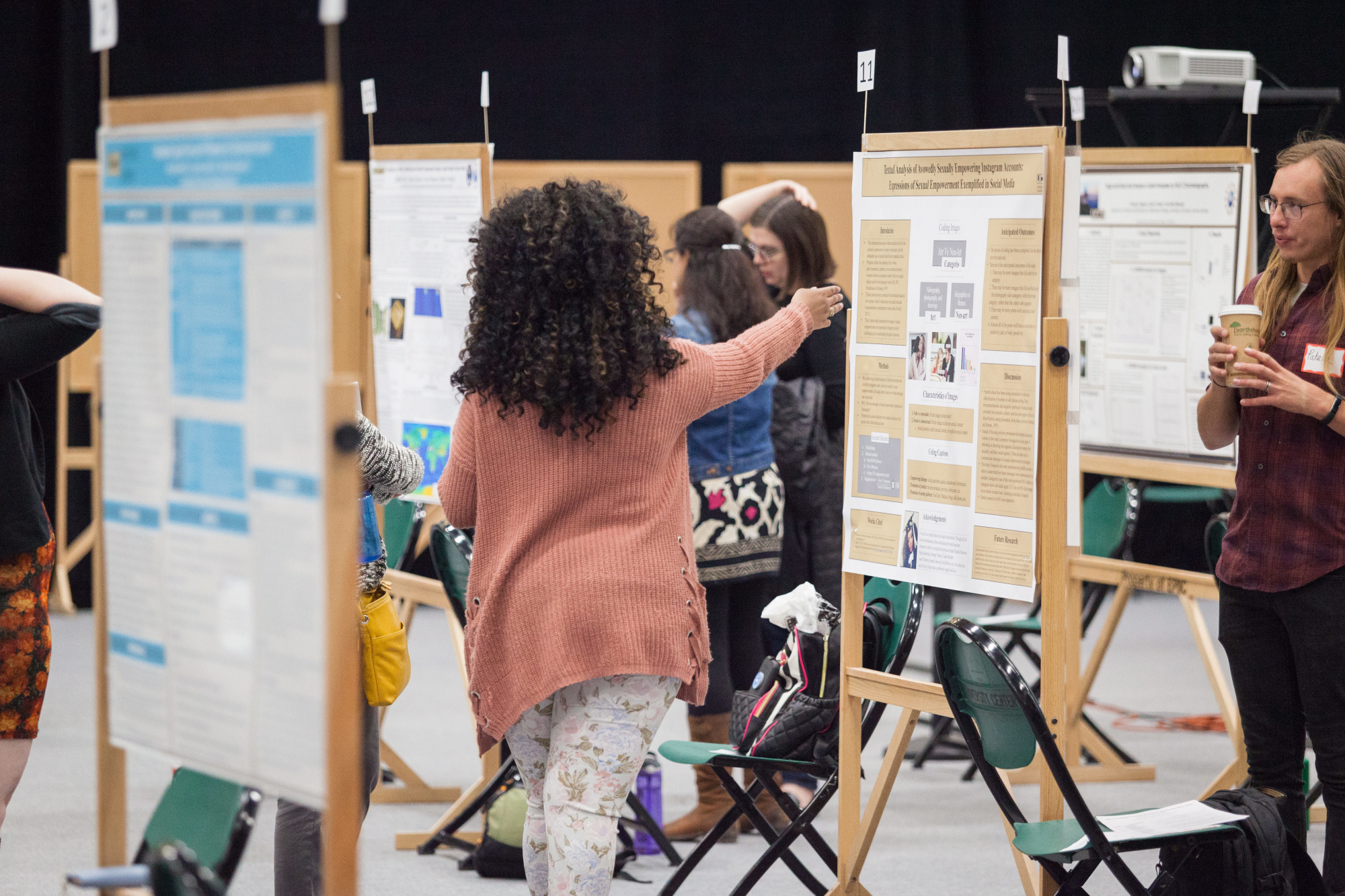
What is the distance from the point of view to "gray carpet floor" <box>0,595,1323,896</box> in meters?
3.35

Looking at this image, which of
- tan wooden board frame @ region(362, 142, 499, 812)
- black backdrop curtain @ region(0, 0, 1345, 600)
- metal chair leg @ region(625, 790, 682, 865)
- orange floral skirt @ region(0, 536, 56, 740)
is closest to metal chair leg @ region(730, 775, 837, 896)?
metal chair leg @ region(625, 790, 682, 865)

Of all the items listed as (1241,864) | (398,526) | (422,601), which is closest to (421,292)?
(398,526)

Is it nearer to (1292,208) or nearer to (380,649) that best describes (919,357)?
(1292,208)

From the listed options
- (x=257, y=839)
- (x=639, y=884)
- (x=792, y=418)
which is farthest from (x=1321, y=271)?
(x=257, y=839)

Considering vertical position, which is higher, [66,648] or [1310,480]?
[1310,480]

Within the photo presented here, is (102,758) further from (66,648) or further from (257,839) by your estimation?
(66,648)

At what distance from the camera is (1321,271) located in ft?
8.41

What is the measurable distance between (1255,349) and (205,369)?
6.00 ft

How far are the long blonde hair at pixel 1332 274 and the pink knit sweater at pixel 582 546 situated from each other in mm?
1084

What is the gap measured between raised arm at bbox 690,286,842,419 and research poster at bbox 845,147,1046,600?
18cm

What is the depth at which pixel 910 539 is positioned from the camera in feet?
8.92

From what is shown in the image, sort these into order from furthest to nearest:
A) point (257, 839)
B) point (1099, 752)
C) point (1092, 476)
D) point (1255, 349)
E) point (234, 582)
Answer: point (1092, 476) → point (1099, 752) → point (257, 839) → point (1255, 349) → point (234, 582)

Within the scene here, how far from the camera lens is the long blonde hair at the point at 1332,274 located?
2.48 metres

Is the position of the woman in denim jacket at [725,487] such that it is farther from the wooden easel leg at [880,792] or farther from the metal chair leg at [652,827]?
the wooden easel leg at [880,792]
